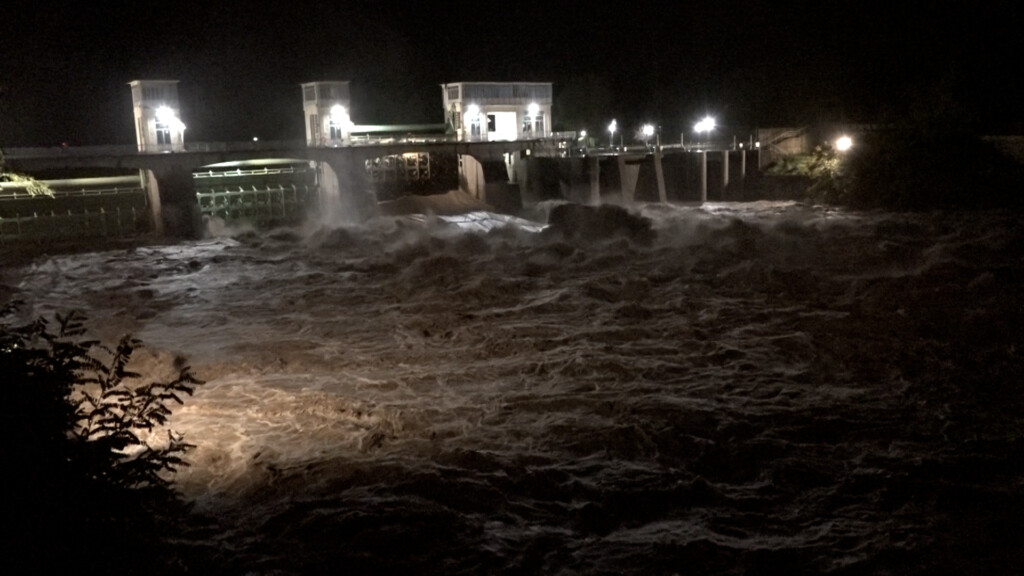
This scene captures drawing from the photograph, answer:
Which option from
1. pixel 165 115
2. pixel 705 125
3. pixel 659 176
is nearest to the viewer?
pixel 165 115

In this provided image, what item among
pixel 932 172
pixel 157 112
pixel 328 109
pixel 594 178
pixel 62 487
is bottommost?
pixel 62 487

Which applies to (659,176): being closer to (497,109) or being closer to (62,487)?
(497,109)

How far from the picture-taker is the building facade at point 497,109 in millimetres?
46781

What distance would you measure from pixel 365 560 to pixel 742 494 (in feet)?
14.5

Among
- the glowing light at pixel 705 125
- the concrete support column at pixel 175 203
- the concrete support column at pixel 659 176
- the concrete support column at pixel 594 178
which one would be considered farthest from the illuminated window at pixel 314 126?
the glowing light at pixel 705 125

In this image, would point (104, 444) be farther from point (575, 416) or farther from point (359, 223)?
point (359, 223)

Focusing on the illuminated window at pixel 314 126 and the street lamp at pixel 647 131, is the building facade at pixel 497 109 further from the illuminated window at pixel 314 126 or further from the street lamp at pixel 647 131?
the street lamp at pixel 647 131

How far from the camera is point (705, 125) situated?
53469mm

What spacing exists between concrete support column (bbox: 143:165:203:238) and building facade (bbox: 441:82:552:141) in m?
15.2

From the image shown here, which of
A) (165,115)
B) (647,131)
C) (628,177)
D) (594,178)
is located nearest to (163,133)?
(165,115)

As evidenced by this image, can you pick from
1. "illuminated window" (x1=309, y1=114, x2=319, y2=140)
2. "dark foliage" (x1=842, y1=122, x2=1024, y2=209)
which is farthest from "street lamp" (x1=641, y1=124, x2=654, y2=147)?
"illuminated window" (x1=309, y1=114, x2=319, y2=140)

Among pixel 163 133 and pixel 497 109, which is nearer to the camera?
pixel 163 133

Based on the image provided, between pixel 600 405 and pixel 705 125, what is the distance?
141 ft

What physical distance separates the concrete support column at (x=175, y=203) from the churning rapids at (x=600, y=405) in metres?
5.88
